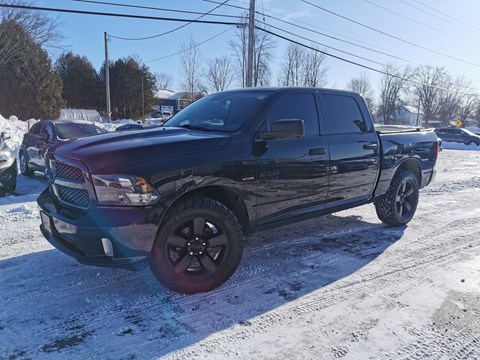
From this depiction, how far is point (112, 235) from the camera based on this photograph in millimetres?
2893

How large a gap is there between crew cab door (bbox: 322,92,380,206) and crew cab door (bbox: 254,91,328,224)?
0.69 ft

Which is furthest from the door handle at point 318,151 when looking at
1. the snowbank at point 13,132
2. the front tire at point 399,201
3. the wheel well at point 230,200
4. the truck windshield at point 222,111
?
the snowbank at point 13,132

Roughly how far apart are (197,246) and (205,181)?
0.59 m

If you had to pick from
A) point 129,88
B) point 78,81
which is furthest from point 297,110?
point 78,81

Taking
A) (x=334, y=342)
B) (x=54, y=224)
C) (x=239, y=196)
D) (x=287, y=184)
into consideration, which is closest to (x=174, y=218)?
(x=239, y=196)

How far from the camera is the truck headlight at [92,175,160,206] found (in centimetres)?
289

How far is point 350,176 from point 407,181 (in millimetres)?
1581

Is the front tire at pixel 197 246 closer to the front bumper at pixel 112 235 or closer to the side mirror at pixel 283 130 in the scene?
the front bumper at pixel 112 235

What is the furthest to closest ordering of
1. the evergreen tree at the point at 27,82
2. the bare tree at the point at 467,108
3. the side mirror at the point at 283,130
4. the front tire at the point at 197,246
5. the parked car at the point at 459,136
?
1. the bare tree at the point at 467,108
2. the parked car at the point at 459,136
3. the evergreen tree at the point at 27,82
4. the side mirror at the point at 283,130
5. the front tire at the point at 197,246

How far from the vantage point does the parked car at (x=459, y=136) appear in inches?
1278

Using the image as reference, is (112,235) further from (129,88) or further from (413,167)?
(129,88)

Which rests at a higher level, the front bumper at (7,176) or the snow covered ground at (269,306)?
the front bumper at (7,176)

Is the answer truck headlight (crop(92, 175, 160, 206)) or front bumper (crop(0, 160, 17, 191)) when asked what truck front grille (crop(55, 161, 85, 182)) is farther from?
front bumper (crop(0, 160, 17, 191))

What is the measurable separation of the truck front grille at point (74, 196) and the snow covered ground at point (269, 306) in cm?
87
